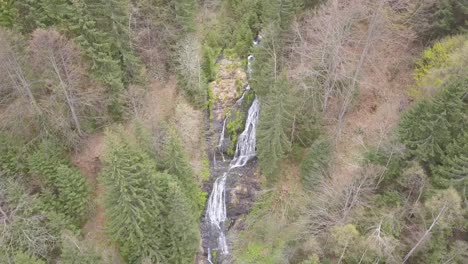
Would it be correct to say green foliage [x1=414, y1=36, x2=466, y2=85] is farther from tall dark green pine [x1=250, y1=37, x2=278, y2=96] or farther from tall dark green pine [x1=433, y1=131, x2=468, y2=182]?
tall dark green pine [x1=250, y1=37, x2=278, y2=96]

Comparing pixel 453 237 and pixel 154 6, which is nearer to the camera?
pixel 453 237

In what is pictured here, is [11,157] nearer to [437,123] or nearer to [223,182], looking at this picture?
[223,182]

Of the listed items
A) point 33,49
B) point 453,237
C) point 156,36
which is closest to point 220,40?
point 156,36

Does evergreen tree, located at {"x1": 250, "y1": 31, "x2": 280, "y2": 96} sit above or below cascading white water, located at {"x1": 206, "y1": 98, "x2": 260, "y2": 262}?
above

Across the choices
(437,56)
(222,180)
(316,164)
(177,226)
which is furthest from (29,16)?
(437,56)

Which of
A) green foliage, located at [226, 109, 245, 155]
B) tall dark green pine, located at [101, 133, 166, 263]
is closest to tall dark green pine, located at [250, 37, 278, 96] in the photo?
green foliage, located at [226, 109, 245, 155]

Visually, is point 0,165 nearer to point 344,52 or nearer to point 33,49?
point 33,49
